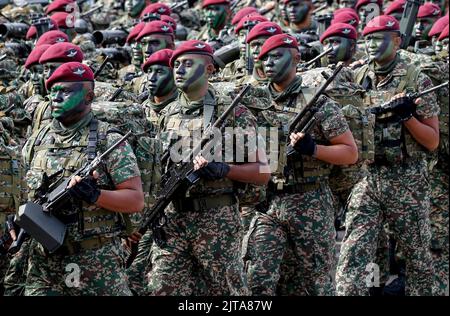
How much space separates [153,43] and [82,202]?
4559 millimetres

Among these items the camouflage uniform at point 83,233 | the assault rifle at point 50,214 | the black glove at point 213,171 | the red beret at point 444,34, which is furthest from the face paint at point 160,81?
the red beret at point 444,34

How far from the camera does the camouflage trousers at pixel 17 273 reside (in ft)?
37.4

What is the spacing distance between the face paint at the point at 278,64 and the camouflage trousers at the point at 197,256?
1443 millimetres

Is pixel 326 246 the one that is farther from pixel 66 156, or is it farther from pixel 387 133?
pixel 66 156

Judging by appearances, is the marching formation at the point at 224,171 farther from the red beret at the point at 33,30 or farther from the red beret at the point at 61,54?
the red beret at the point at 33,30

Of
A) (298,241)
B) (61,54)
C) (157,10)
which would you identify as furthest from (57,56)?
(157,10)

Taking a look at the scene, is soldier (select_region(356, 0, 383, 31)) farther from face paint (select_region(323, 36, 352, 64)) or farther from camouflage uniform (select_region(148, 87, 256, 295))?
camouflage uniform (select_region(148, 87, 256, 295))

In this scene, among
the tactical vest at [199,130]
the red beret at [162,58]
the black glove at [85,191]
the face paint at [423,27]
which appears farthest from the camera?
the face paint at [423,27]

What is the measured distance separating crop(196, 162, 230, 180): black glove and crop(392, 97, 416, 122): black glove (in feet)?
8.63

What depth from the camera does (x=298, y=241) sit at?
35.9 feet

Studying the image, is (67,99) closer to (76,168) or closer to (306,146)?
(76,168)

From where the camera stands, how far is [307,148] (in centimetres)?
1071

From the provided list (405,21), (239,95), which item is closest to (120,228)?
(239,95)
